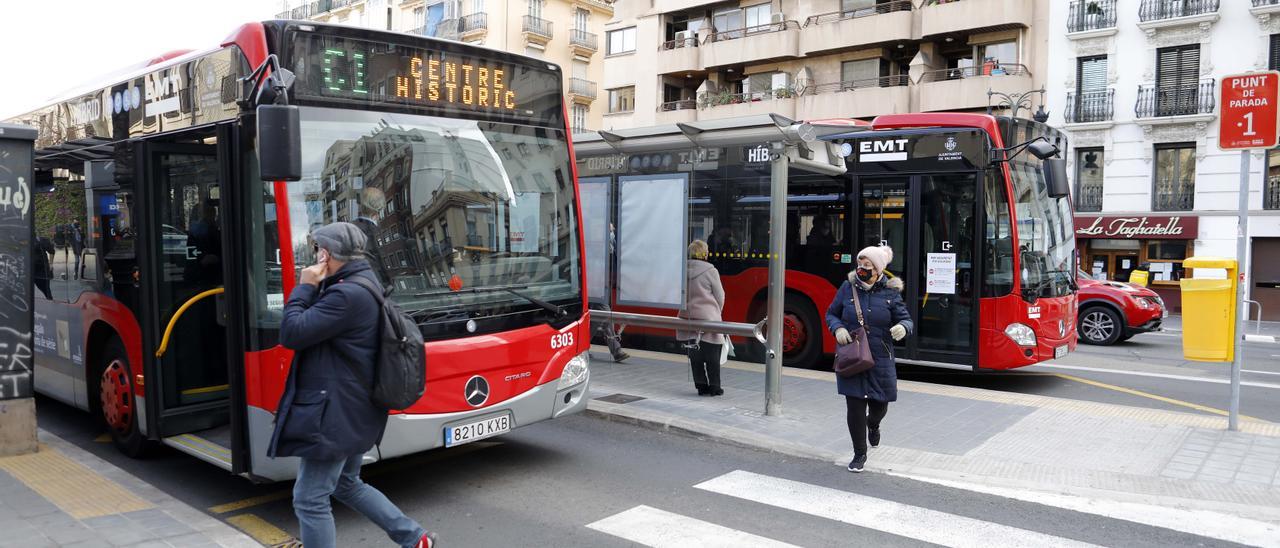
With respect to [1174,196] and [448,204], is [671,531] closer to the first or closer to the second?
[448,204]

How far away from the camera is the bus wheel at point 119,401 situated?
6504mm

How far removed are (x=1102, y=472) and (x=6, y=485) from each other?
736cm

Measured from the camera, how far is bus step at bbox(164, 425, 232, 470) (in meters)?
5.57

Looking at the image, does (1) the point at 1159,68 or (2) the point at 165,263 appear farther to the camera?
(1) the point at 1159,68

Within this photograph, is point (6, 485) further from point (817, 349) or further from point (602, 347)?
point (817, 349)

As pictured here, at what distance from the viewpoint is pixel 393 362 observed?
3.97 meters

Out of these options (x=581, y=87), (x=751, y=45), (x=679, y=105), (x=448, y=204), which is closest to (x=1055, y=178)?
(x=448, y=204)

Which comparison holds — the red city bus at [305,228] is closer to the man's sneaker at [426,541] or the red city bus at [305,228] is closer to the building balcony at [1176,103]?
the man's sneaker at [426,541]

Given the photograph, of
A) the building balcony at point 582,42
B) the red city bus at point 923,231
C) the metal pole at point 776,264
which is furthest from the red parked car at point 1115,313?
the building balcony at point 582,42

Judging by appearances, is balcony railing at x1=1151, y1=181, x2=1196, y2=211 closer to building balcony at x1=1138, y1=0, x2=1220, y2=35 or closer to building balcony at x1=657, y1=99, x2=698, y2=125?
building balcony at x1=1138, y1=0, x2=1220, y2=35

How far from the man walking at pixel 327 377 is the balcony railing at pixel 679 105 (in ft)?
119

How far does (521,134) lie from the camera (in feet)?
20.5

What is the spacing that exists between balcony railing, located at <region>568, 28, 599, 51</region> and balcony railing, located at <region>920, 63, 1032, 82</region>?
26.6 metres

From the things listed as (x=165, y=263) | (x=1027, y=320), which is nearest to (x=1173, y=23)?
(x=1027, y=320)
